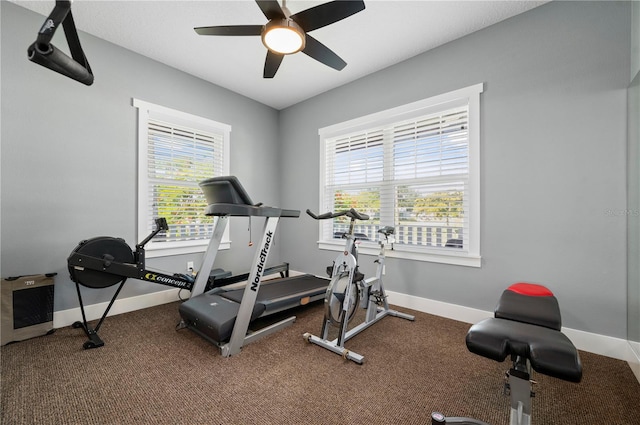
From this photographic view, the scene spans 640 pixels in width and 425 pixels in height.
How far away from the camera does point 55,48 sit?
35.4 inches

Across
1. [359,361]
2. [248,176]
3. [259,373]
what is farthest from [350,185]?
[259,373]

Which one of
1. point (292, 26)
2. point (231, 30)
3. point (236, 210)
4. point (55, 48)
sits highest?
point (231, 30)

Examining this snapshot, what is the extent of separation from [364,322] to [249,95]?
362cm

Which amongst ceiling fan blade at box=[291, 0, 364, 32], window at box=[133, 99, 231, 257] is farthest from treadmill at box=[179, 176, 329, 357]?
ceiling fan blade at box=[291, 0, 364, 32]

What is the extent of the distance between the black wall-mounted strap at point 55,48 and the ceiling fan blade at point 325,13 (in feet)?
4.09

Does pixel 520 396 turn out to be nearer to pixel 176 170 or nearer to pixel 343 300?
pixel 343 300

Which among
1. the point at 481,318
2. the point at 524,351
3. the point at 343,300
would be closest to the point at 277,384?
the point at 343,300

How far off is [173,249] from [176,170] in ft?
3.30

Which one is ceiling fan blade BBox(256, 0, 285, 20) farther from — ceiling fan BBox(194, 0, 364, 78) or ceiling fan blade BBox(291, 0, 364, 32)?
ceiling fan blade BBox(291, 0, 364, 32)

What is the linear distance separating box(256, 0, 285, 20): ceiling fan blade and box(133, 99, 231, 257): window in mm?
2198

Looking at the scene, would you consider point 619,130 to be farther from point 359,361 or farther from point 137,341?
point 137,341

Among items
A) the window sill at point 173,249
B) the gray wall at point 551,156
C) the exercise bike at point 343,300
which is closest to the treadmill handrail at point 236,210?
the exercise bike at point 343,300

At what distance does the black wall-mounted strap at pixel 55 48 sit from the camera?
0.88 meters

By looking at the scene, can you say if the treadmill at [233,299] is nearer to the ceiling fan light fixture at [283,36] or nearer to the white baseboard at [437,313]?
the white baseboard at [437,313]
